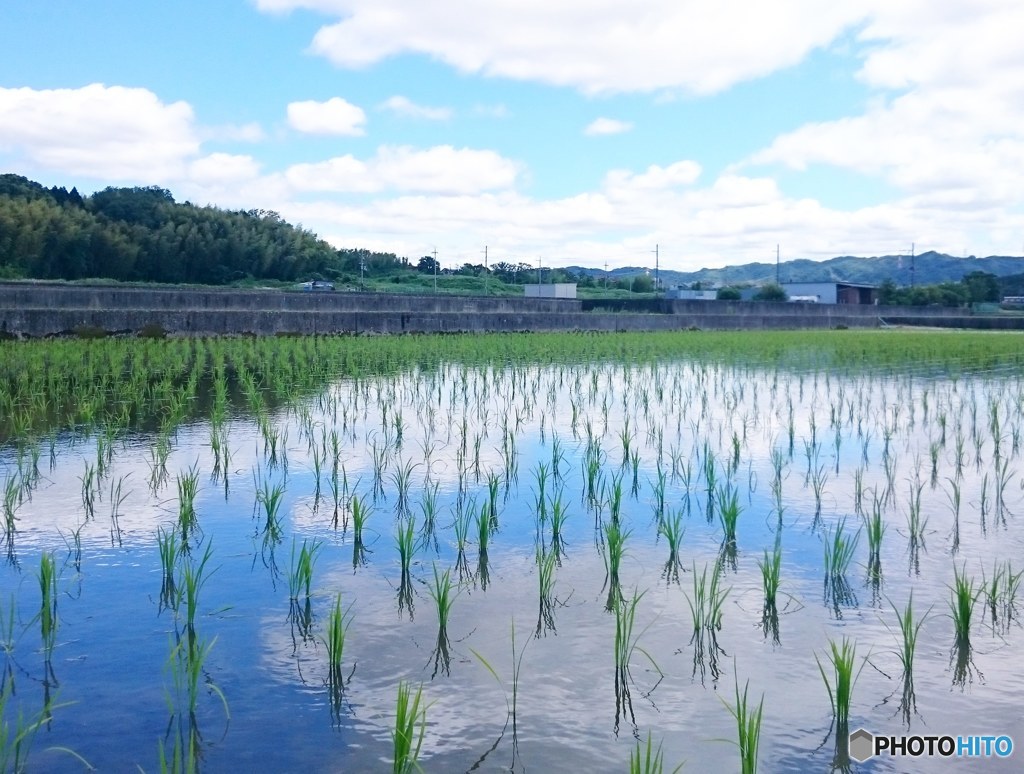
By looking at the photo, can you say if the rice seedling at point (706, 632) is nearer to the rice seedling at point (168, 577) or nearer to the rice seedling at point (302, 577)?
the rice seedling at point (302, 577)

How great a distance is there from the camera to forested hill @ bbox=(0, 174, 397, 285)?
1308 inches

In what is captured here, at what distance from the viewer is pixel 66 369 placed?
10594mm

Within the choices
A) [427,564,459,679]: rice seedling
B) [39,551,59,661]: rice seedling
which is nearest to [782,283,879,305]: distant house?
[427,564,459,679]: rice seedling

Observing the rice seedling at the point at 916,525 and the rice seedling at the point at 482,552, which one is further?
the rice seedling at the point at 916,525

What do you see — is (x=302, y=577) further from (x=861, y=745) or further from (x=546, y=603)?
(x=861, y=745)

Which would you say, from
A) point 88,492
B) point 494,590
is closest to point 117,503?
point 88,492

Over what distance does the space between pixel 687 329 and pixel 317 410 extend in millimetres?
21297

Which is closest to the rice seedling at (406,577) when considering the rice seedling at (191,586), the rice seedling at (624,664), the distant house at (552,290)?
the rice seedling at (191,586)

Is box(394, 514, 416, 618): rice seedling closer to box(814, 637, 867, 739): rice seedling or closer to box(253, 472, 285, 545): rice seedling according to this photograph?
box(253, 472, 285, 545): rice seedling

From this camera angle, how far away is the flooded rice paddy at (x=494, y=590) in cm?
253

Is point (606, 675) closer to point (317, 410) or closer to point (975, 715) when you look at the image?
point (975, 715)

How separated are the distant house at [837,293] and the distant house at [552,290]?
18831 mm

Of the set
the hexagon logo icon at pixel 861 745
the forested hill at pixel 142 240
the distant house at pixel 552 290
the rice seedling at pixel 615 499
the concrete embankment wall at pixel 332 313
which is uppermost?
the forested hill at pixel 142 240

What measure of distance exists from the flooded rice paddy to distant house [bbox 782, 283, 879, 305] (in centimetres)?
5488
